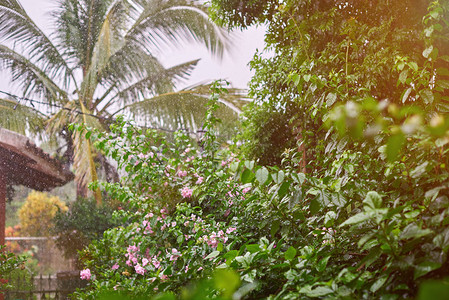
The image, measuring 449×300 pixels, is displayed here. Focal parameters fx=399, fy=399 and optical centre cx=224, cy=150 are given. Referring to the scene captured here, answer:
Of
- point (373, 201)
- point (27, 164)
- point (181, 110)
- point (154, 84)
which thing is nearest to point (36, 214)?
point (154, 84)

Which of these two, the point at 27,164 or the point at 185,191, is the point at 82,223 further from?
the point at 185,191

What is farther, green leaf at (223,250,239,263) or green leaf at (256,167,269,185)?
green leaf at (223,250,239,263)

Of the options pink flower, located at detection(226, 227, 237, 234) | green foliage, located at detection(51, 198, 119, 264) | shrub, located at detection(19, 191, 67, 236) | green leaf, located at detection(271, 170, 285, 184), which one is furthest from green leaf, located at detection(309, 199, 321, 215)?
shrub, located at detection(19, 191, 67, 236)

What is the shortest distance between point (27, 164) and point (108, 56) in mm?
2450

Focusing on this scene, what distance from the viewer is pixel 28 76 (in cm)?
783

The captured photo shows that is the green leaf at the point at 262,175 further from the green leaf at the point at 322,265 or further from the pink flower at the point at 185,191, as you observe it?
the pink flower at the point at 185,191

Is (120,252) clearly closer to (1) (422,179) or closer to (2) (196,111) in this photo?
(1) (422,179)

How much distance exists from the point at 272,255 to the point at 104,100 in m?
8.07

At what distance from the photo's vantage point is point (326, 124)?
52.4 inches

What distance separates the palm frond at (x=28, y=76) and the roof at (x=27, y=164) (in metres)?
2.15

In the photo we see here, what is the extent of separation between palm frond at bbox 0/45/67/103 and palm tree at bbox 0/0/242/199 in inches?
0.4

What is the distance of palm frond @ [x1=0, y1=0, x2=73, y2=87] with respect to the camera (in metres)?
6.93

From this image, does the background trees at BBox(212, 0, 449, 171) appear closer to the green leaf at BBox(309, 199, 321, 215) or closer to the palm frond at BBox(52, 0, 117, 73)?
the green leaf at BBox(309, 199, 321, 215)

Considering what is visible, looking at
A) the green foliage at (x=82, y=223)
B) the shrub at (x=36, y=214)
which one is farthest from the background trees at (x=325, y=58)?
the shrub at (x=36, y=214)
